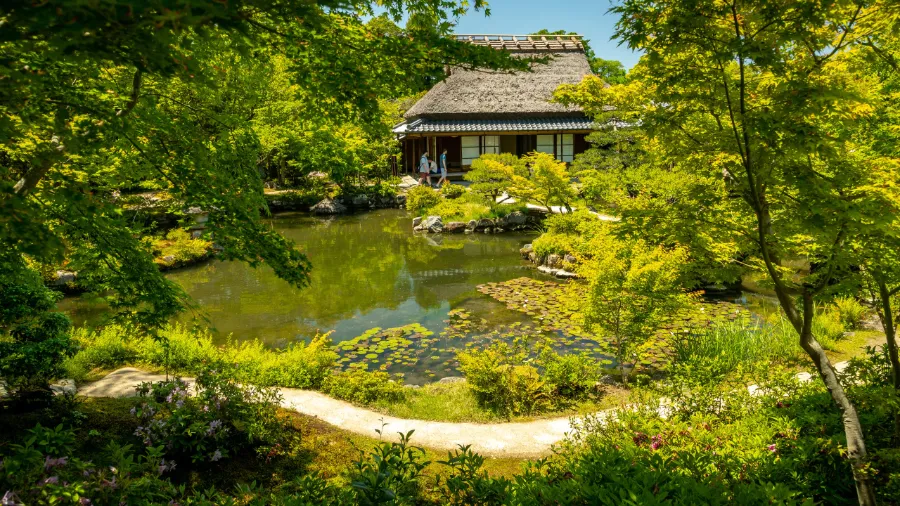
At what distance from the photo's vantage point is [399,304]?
11.4 m

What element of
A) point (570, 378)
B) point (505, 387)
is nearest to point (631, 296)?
point (570, 378)

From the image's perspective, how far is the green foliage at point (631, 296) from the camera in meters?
7.05

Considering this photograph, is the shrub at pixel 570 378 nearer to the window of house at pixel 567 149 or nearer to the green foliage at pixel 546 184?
the green foliage at pixel 546 184

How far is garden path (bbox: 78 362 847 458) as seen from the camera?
5.15 metres

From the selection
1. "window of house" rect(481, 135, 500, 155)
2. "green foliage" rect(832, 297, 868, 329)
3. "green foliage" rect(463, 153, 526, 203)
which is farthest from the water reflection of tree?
"window of house" rect(481, 135, 500, 155)

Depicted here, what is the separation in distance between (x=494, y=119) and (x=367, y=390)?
20868mm

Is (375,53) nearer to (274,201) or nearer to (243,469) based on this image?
(243,469)

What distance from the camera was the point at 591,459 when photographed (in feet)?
10.7

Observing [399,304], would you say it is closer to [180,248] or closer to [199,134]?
[180,248]

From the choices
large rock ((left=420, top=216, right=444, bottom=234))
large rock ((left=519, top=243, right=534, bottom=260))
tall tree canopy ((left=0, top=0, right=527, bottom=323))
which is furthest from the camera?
large rock ((left=420, top=216, right=444, bottom=234))

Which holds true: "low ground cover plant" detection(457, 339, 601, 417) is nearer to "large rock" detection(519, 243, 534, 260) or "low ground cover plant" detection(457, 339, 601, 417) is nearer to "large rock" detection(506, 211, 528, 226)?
"large rock" detection(519, 243, 534, 260)

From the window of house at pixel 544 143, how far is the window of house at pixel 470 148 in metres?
2.83

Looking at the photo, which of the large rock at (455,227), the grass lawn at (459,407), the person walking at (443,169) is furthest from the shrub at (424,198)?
the grass lawn at (459,407)

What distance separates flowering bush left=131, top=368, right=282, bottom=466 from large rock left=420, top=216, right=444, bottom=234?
14.1 m
